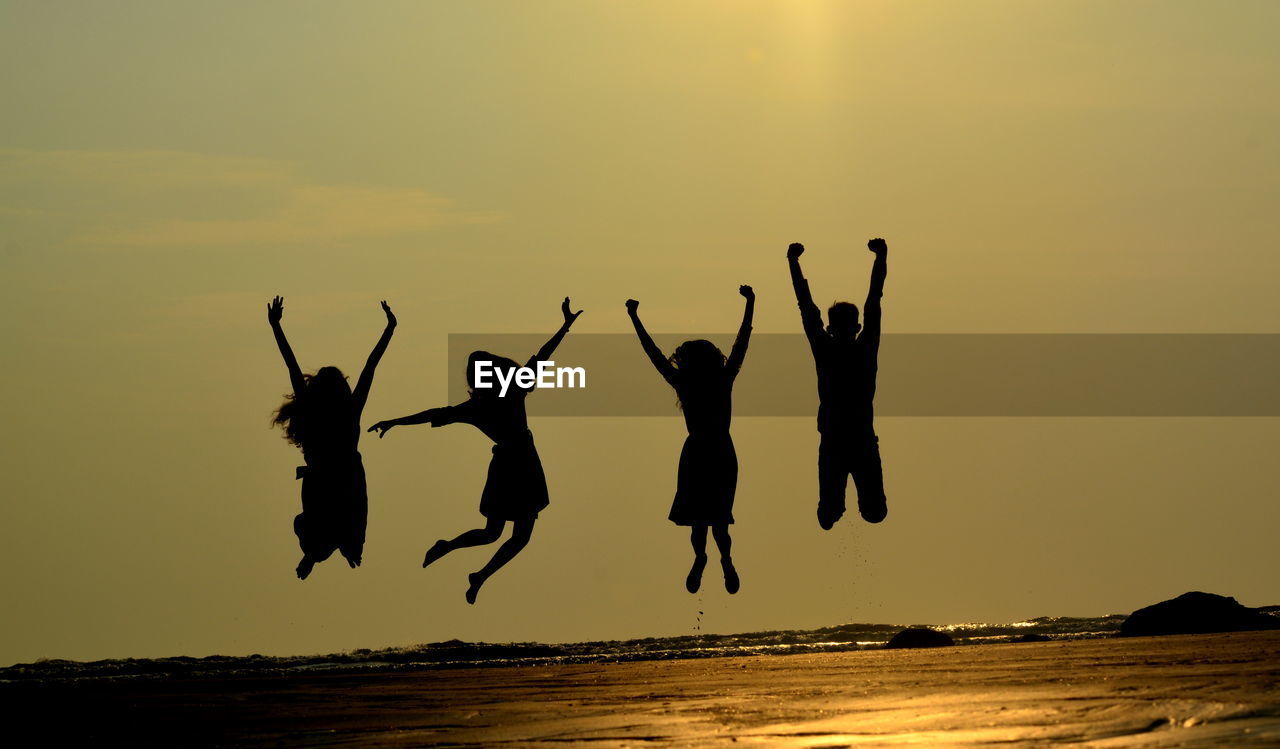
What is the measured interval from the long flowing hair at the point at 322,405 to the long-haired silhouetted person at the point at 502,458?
3.29 ft

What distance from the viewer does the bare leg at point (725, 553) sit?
706 inches

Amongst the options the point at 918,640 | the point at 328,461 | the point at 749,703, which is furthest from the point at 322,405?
the point at 749,703

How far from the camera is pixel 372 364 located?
18422mm

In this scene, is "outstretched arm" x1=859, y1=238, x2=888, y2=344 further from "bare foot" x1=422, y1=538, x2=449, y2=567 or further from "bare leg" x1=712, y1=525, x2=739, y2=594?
"bare foot" x1=422, y1=538, x2=449, y2=567

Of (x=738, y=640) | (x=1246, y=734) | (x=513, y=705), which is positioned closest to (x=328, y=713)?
(x=513, y=705)

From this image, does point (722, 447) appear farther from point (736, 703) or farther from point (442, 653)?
point (736, 703)

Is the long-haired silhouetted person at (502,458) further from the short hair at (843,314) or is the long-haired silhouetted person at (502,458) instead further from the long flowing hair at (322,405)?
the short hair at (843,314)

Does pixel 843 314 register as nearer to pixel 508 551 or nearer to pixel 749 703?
pixel 508 551

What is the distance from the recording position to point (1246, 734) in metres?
7.15

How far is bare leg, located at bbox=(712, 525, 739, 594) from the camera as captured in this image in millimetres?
17922

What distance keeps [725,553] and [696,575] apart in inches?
15.2

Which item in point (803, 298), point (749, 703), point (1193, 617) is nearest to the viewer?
point (749, 703)

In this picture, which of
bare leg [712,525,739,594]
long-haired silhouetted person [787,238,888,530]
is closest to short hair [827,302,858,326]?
long-haired silhouetted person [787,238,888,530]

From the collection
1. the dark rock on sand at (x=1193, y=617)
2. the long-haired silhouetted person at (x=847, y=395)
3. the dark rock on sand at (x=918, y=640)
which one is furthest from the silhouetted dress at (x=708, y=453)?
the dark rock on sand at (x=1193, y=617)
